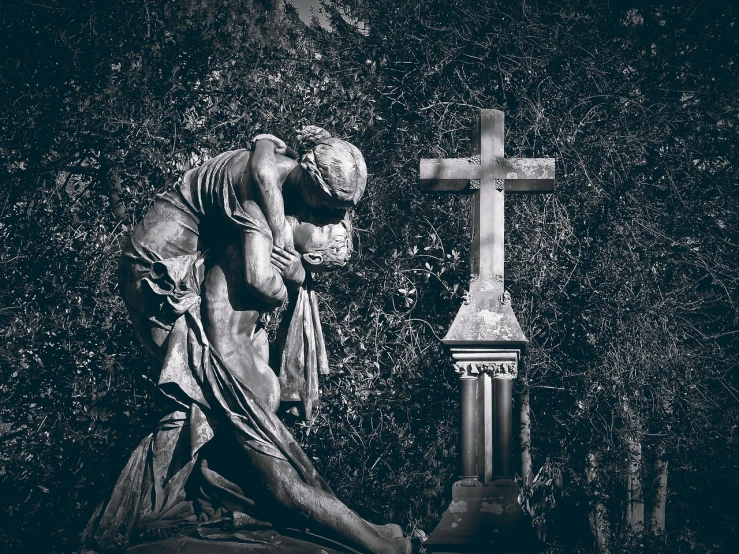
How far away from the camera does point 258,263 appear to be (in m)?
6.54

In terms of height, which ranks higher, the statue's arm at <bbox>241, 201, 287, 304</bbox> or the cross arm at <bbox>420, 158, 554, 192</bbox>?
the cross arm at <bbox>420, 158, 554, 192</bbox>

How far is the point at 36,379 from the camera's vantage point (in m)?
11.3

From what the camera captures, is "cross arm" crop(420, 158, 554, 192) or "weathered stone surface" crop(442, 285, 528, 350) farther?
"cross arm" crop(420, 158, 554, 192)

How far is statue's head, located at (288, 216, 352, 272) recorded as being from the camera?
6.81 meters

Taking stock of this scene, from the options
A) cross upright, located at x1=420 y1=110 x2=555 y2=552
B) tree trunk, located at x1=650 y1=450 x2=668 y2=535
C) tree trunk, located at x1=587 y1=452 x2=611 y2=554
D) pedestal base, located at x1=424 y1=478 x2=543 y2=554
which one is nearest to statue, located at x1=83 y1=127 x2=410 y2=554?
pedestal base, located at x1=424 y1=478 x2=543 y2=554

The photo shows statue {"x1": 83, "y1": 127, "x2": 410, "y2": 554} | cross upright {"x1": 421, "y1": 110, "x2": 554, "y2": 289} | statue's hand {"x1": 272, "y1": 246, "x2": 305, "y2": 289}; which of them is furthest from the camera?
cross upright {"x1": 421, "y1": 110, "x2": 554, "y2": 289}

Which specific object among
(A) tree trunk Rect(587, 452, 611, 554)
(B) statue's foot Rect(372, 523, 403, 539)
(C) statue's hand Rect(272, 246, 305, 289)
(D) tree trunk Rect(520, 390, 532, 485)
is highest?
(C) statue's hand Rect(272, 246, 305, 289)

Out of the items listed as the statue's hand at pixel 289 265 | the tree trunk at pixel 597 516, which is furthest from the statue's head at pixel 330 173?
the tree trunk at pixel 597 516

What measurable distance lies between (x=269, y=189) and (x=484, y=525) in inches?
79.8

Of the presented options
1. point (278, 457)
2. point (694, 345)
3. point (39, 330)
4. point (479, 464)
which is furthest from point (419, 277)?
point (278, 457)

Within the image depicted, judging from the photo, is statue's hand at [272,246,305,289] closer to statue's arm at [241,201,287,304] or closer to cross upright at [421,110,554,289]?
statue's arm at [241,201,287,304]

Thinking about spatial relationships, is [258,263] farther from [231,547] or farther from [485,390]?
[485,390]

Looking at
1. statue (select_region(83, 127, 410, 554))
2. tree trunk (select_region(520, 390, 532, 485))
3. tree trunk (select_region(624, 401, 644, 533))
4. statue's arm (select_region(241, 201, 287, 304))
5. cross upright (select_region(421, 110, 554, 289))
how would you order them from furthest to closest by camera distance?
tree trunk (select_region(624, 401, 644, 533)) < tree trunk (select_region(520, 390, 532, 485)) < cross upright (select_region(421, 110, 554, 289)) < statue's arm (select_region(241, 201, 287, 304)) < statue (select_region(83, 127, 410, 554))

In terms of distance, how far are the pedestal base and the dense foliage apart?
4047 mm
